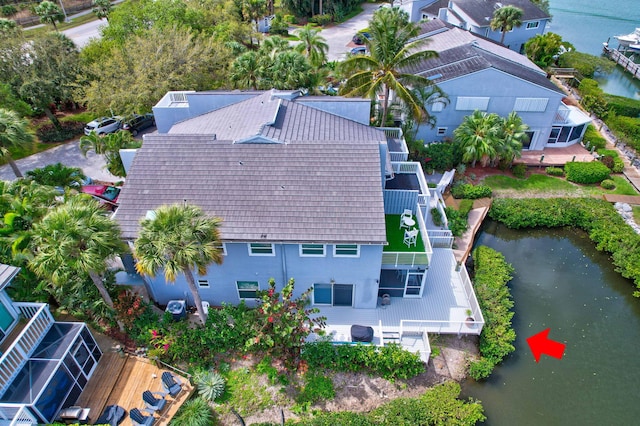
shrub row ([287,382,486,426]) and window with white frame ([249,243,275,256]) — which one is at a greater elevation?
window with white frame ([249,243,275,256])

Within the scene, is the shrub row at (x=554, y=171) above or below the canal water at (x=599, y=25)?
below

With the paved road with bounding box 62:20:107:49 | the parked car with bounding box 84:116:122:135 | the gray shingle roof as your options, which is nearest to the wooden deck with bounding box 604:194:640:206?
the gray shingle roof

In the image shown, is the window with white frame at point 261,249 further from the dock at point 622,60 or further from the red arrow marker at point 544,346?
the dock at point 622,60

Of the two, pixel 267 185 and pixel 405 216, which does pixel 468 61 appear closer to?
pixel 405 216

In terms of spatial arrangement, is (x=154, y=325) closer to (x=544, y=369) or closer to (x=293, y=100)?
(x=293, y=100)

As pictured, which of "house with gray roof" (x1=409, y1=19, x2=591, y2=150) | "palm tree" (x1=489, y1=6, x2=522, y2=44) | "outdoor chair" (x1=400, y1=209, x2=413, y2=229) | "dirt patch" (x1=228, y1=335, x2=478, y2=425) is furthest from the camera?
"palm tree" (x1=489, y1=6, x2=522, y2=44)

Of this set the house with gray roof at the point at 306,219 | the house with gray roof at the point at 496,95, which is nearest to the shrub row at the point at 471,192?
the house with gray roof at the point at 496,95

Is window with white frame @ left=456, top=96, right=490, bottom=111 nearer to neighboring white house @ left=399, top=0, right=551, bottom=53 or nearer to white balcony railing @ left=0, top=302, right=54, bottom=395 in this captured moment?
neighboring white house @ left=399, top=0, right=551, bottom=53
